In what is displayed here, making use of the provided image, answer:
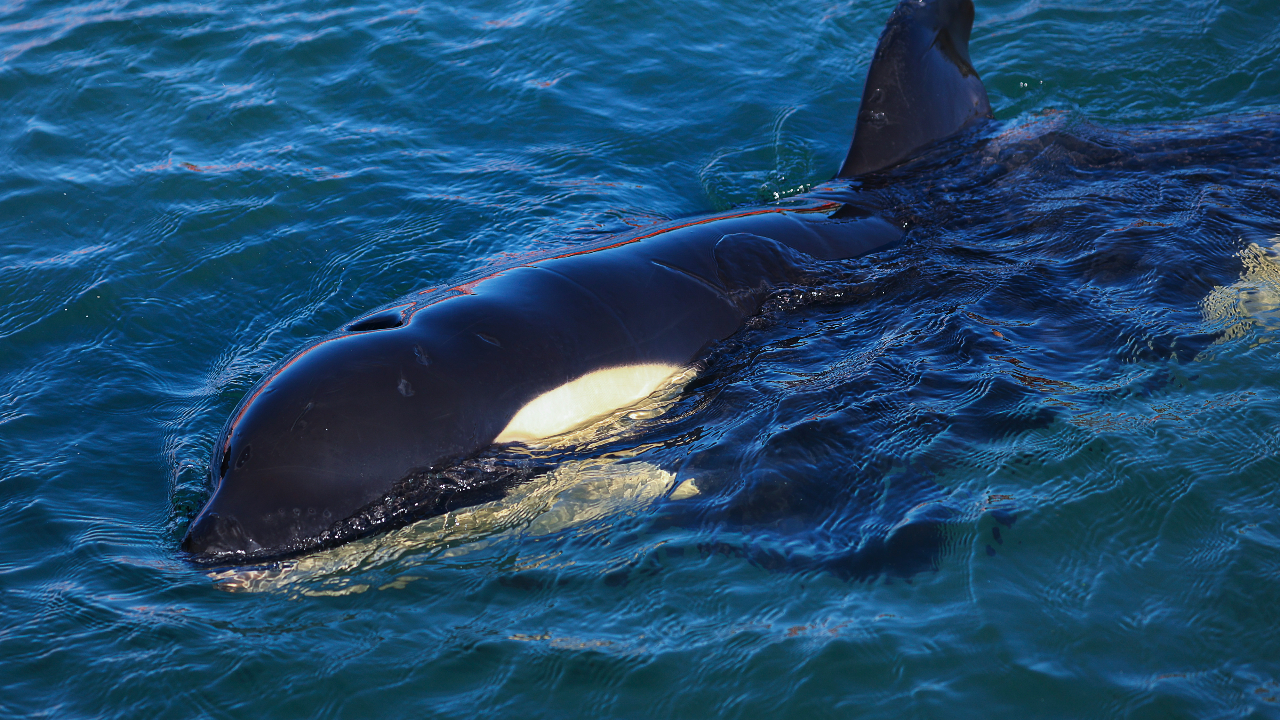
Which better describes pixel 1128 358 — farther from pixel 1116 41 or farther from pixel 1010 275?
pixel 1116 41

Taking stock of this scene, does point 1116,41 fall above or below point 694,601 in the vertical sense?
above

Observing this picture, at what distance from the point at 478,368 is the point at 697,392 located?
4.19 feet

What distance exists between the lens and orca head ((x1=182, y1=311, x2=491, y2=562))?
4352mm

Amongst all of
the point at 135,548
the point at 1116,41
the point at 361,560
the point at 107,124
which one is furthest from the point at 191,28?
the point at 1116,41

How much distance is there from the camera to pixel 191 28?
11117 mm

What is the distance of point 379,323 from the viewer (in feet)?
16.8

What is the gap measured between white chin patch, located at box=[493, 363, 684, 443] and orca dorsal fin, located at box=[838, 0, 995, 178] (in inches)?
133

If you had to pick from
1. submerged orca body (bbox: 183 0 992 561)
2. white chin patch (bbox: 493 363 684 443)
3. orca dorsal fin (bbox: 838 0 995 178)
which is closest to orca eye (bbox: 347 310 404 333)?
submerged orca body (bbox: 183 0 992 561)

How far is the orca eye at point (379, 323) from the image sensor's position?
506 centimetres

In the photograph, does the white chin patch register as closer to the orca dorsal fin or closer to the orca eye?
the orca eye

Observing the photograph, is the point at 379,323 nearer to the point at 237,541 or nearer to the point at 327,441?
the point at 327,441

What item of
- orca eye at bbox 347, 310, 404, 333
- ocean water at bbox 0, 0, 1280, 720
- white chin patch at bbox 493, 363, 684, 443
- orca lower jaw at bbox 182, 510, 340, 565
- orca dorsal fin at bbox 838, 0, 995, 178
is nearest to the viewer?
ocean water at bbox 0, 0, 1280, 720

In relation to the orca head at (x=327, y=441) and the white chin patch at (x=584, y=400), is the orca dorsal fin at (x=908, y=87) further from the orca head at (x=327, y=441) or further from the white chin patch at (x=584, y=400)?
the orca head at (x=327, y=441)

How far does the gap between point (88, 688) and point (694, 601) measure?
2.62 metres
